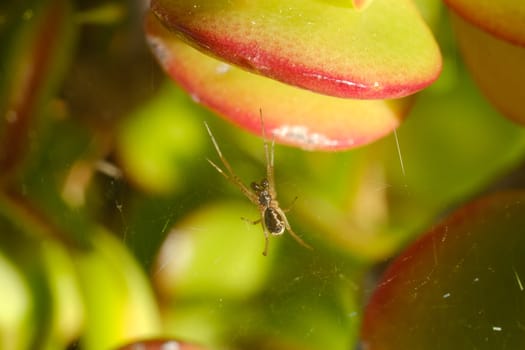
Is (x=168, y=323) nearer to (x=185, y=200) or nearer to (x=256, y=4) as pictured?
(x=185, y=200)

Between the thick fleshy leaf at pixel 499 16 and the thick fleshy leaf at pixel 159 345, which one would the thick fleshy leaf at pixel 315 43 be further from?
the thick fleshy leaf at pixel 159 345

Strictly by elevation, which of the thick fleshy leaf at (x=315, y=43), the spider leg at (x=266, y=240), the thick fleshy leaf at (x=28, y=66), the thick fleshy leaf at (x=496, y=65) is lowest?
the spider leg at (x=266, y=240)

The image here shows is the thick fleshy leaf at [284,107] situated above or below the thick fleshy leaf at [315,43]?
below

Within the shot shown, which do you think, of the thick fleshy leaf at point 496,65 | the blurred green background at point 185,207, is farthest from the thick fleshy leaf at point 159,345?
the thick fleshy leaf at point 496,65

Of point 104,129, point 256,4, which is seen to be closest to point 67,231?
point 104,129

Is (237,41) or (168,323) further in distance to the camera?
(168,323)

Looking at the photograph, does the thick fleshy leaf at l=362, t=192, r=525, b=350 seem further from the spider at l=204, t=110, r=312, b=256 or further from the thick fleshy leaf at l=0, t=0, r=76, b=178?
the thick fleshy leaf at l=0, t=0, r=76, b=178

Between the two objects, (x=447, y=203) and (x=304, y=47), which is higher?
(x=304, y=47)

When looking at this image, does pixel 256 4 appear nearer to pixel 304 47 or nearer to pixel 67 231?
pixel 304 47
